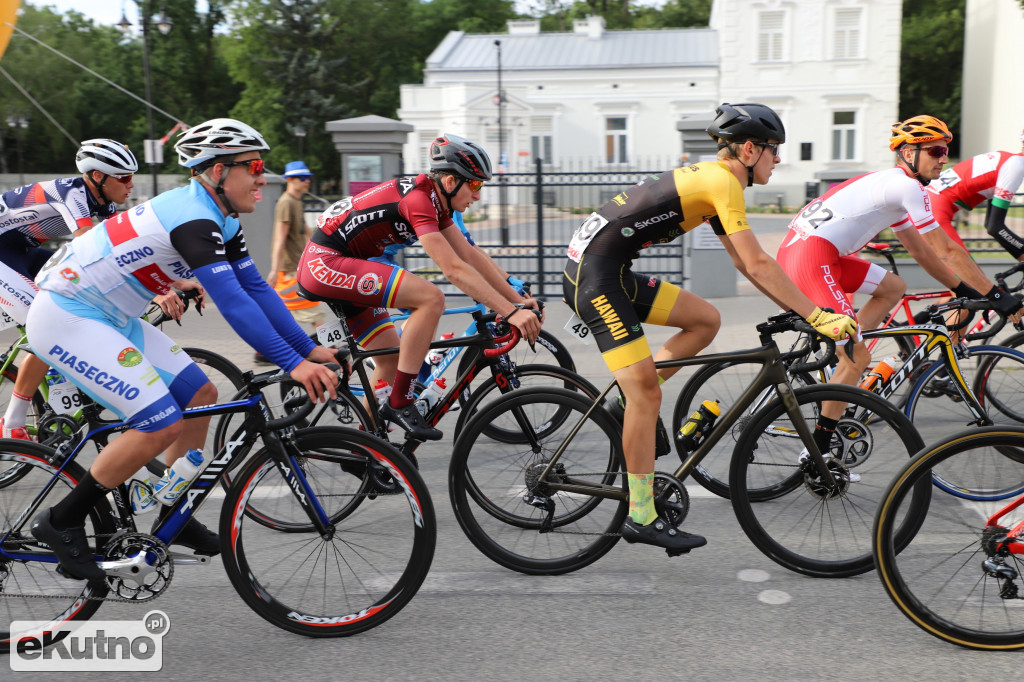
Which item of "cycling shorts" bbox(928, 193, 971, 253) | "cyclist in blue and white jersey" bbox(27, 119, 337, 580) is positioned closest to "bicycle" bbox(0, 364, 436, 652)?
"cyclist in blue and white jersey" bbox(27, 119, 337, 580)

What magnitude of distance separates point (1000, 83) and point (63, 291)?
154ft

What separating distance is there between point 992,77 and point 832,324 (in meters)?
46.7

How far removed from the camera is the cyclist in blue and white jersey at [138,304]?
11.3 ft

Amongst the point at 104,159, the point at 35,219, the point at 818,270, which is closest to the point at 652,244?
the point at 818,270

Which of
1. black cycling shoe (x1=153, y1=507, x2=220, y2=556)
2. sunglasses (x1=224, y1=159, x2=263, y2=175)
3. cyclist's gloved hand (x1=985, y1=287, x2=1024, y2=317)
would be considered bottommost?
black cycling shoe (x1=153, y1=507, x2=220, y2=556)

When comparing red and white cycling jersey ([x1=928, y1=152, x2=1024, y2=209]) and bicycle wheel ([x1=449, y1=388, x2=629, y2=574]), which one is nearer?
bicycle wheel ([x1=449, y1=388, x2=629, y2=574])

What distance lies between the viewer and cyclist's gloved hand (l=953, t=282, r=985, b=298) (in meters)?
5.21

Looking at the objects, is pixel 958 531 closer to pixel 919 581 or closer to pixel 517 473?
pixel 919 581

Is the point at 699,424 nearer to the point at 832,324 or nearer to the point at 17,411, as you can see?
the point at 832,324

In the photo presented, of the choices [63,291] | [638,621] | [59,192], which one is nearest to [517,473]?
[638,621]

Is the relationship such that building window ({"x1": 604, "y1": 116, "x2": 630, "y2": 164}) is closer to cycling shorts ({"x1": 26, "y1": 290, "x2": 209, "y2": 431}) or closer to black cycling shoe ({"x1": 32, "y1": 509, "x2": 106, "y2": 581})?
cycling shorts ({"x1": 26, "y1": 290, "x2": 209, "y2": 431})

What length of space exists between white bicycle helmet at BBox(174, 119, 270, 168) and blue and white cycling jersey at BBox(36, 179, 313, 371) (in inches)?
4.0

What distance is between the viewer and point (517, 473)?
14.7 feet

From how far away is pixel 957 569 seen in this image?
3564 mm
